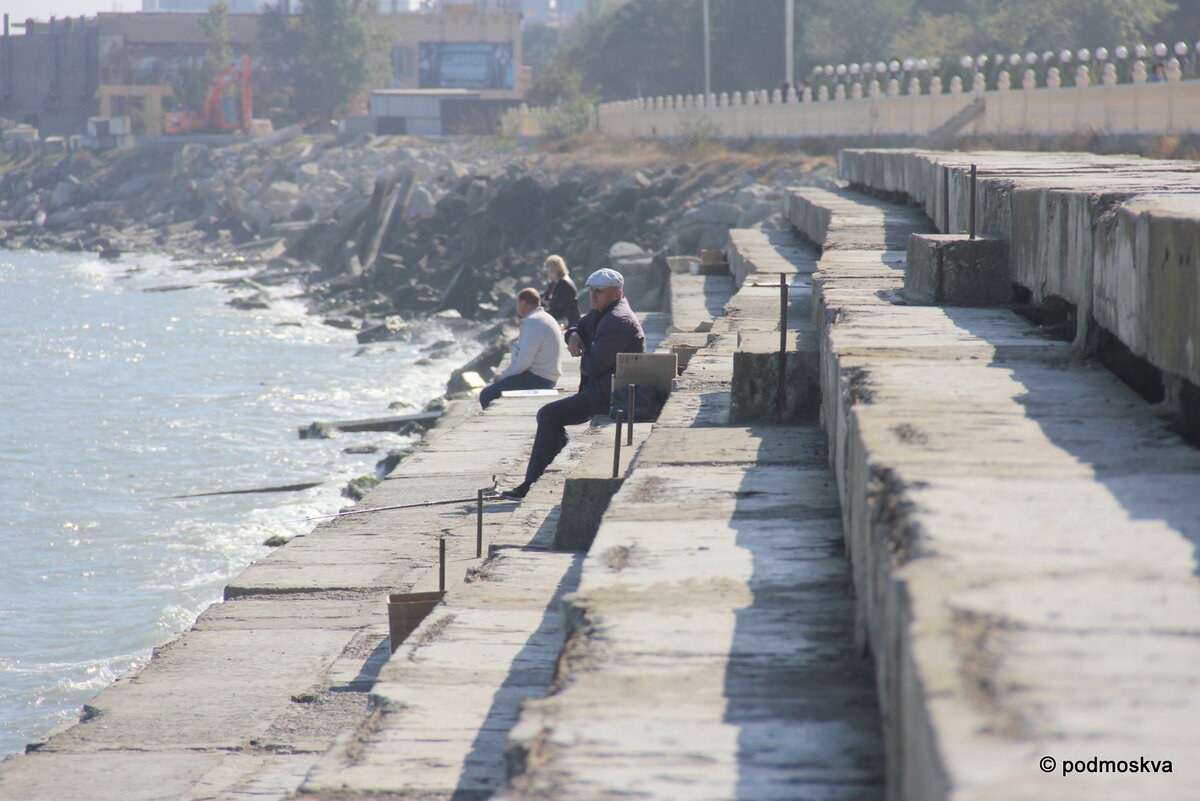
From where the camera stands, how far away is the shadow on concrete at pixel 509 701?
116 inches

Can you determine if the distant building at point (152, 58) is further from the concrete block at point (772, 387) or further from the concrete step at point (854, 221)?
the concrete block at point (772, 387)

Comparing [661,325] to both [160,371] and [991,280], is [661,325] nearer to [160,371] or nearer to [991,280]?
[991,280]

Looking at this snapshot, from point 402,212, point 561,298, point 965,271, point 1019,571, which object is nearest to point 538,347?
point 561,298

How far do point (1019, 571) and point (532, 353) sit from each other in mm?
8292

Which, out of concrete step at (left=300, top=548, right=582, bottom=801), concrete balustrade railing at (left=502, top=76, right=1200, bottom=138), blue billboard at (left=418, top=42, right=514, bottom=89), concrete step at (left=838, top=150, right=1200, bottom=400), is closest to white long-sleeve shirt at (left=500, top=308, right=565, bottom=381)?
concrete step at (left=838, top=150, right=1200, bottom=400)

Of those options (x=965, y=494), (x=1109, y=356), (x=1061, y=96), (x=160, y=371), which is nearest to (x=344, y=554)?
(x=1109, y=356)

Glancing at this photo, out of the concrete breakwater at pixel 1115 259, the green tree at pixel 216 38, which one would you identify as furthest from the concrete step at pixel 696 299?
the green tree at pixel 216 38

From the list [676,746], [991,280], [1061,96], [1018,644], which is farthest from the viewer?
[1061,96]

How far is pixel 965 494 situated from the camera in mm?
2398

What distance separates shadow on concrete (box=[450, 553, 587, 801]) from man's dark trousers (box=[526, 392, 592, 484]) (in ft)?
9.98

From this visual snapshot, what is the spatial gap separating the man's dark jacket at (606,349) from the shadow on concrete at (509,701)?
3.08 metres

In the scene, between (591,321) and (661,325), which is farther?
(661,325)

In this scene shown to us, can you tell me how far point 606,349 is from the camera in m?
7.48

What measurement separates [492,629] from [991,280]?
2.19 m
